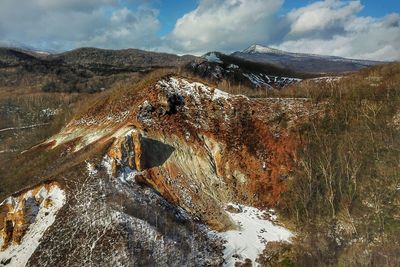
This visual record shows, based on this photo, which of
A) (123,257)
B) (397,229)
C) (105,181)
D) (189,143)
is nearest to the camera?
(123,257)

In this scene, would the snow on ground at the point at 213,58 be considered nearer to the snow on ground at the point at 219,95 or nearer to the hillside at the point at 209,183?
the hillside at the point at 209,183

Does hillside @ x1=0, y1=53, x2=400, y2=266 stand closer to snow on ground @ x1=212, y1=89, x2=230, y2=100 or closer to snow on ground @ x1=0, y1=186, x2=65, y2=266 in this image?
snow on ground @ x1=0, y1=186, x2=65, y2=266

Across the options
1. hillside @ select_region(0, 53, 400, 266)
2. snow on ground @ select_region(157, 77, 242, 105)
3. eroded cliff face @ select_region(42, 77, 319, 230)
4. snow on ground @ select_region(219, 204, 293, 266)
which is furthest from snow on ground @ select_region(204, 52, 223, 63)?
snow on ground @ select_region(219, 204, 293, 266)

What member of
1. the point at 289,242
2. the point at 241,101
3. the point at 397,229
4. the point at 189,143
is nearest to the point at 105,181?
the point at 189,143

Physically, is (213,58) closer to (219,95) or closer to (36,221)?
(219,95)

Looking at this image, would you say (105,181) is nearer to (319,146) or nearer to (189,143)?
(189,143)

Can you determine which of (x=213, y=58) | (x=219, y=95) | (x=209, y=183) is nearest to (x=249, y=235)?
(x=209, y=183)

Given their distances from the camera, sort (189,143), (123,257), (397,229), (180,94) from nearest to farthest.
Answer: (123,257) < (397,229) < (189,143) < (180,94)

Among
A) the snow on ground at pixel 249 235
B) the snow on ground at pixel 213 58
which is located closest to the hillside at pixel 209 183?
the snow on ground at pixel 249 235
